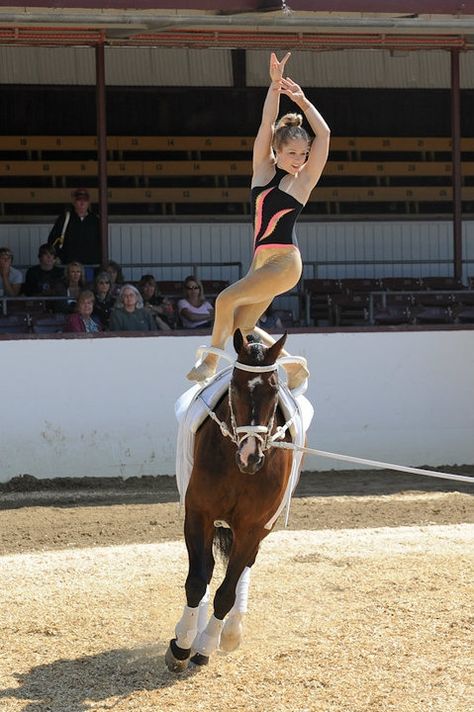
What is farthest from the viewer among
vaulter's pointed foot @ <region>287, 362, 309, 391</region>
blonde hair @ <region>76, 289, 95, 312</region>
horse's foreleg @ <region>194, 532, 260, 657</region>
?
blonde hair @ <region>76, 289, 95, 312</region>

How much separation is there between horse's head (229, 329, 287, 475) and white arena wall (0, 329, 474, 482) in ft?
21.1

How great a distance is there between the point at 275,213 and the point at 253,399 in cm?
117

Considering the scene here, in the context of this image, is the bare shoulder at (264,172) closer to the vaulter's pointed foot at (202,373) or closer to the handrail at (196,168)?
the vaulter's pointed foot at (202,373)

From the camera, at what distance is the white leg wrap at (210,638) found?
244 inches

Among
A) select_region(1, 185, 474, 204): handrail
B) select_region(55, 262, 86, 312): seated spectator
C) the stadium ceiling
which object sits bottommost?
select_region(55, 262, 86, 312): seated spectator

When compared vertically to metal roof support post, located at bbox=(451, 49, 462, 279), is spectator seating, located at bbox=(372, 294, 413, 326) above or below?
below

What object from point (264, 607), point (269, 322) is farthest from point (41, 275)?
point (264, 607)

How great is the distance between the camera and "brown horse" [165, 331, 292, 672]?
6012mm

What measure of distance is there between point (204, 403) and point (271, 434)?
0.52 m

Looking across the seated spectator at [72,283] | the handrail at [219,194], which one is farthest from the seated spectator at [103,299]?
the handrail at [219,194]

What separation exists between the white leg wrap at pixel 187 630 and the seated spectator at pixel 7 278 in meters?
7.90

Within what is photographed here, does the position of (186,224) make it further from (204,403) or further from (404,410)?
(204,403)

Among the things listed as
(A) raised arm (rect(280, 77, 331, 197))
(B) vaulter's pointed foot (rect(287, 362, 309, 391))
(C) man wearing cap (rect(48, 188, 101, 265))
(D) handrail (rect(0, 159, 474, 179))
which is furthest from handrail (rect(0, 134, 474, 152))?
(A) raised arm (rect(280, 77, 331, 197))

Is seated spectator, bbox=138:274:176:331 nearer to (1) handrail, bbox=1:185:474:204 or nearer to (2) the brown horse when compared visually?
(1) handrail, bbox=1:185:474:204
